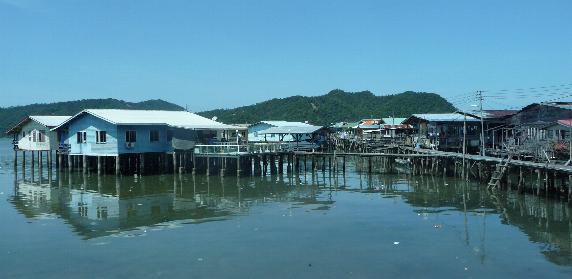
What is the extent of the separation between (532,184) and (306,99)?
4546 inches

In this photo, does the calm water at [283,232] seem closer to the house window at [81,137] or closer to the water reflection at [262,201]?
the water reflection at [262,201]

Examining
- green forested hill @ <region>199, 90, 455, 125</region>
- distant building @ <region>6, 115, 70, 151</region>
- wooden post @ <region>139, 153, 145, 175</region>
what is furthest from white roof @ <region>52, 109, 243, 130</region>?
green forested hill @ <region>199, 90, 455, 125</region>

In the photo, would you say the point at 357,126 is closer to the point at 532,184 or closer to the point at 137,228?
the point at 532,184

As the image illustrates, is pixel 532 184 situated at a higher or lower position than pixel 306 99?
lower

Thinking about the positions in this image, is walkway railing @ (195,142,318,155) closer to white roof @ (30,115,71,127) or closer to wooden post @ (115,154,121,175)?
wooden post @ (115,154,121,175)

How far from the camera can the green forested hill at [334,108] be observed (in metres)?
130

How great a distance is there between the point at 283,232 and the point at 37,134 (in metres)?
34.5

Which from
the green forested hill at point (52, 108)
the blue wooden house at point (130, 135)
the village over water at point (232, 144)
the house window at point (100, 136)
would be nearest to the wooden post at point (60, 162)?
the village over water at point (232, 144)

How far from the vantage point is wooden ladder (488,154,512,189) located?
95.7 feet

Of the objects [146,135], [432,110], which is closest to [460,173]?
[146,135]

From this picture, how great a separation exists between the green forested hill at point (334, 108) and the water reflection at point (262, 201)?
8773cm

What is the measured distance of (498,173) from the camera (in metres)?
30.4

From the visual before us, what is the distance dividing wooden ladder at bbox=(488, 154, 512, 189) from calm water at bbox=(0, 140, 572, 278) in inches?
43.4

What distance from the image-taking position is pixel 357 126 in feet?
258
